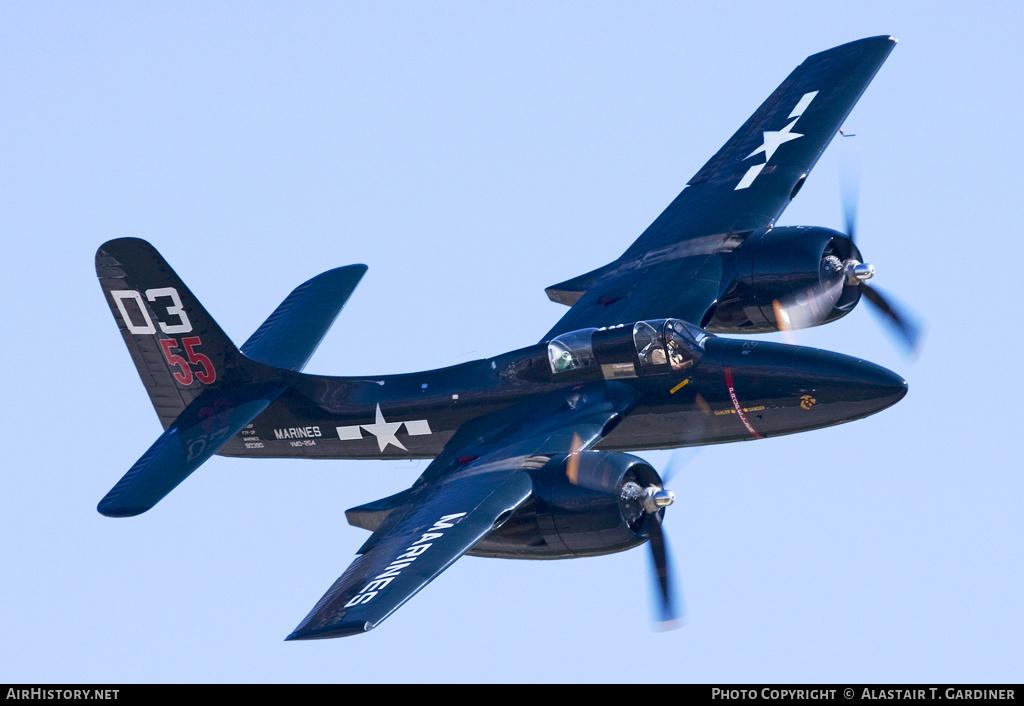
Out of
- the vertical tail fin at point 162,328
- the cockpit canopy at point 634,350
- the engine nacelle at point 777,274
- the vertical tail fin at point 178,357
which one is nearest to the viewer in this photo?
the cockpit canopy at point 634,350

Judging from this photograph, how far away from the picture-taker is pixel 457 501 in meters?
34.0

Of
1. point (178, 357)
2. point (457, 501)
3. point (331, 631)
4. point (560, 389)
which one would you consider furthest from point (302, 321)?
point (331, 631)

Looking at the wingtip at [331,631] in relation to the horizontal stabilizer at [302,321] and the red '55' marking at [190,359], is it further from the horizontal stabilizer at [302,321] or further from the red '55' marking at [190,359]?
the horizontal stabilizer at [302,321]

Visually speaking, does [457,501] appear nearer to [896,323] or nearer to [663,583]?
[663,583]

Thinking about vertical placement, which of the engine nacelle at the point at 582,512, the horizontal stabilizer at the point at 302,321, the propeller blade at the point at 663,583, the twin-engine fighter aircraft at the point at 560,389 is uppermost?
the horizontal stabilizer at the point at 302,321

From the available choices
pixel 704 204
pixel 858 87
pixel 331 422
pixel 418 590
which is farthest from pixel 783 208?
pixel 418 590

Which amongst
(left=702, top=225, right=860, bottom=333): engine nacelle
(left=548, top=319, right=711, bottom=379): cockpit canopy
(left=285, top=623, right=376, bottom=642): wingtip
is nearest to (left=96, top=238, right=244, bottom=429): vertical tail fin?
(left=548, top=319, right=711, bottom=379): cockpit canopy

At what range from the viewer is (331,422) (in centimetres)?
4016

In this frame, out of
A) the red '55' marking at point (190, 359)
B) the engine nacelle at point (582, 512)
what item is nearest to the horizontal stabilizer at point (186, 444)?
the red '55' marking at point (190, 359)

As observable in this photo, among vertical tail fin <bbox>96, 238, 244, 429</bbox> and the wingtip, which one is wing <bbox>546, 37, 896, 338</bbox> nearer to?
vertical tail fin <bbox>96, 238, 244, 429</bbox>

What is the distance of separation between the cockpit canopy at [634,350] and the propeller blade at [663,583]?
190 inches

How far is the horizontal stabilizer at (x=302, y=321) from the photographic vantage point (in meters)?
41.7

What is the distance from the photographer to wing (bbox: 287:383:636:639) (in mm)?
30812
